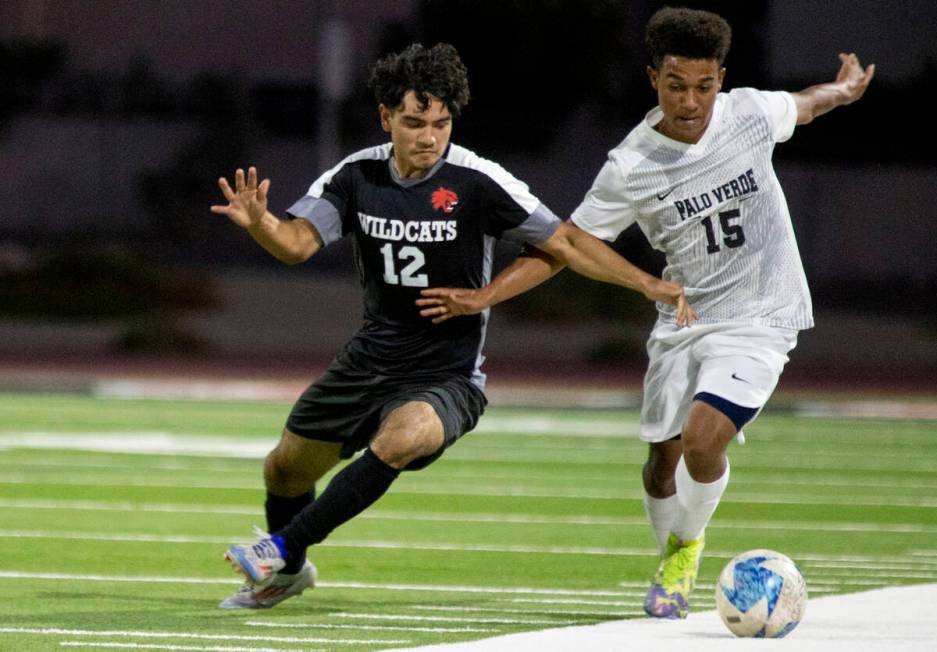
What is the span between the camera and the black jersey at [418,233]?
733 centimetres

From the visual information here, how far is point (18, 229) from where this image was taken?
4012 centimetres

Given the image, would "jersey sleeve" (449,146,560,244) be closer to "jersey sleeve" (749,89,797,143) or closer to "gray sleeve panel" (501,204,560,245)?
"gray sleeve panel" (501,204,560,245)

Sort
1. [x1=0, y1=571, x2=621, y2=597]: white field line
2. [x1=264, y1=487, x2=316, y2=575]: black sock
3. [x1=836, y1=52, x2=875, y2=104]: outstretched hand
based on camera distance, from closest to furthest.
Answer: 1. [x1=264, y1=487, x2=316, y2=575]: black sock
2. [x1=836, y1=52, x2=875, y2=104]: outstretched hand
3. [x1=0, y1=571, x2=621, y2=597]: white field line

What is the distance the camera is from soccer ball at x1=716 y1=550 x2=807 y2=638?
Result: 6.52 metres

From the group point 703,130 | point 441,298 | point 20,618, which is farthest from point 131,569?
point 703,130

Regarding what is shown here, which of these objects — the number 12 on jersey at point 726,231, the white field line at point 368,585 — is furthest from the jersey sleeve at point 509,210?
the white field line at point 368,585

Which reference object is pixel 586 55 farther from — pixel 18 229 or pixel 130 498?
pixel 130 498

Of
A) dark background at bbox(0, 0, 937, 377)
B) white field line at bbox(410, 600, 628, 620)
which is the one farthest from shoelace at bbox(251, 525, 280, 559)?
dark background at bbox(0, 0, 937, 377)

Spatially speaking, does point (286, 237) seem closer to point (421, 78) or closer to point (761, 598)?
point (421, 78)

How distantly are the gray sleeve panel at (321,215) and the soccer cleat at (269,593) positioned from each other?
137cm

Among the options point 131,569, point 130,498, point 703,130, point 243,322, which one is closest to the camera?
point 703,130

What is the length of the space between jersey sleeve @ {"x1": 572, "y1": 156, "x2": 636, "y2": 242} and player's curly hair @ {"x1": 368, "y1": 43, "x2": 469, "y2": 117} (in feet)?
2.20

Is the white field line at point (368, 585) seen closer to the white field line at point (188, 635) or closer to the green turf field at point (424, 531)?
the green turf field at point (424, 531)

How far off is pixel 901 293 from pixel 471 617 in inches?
1125
